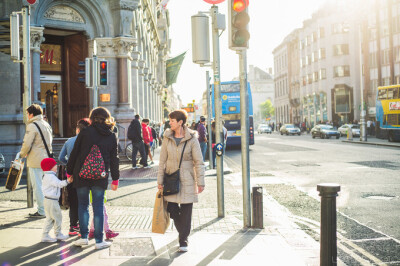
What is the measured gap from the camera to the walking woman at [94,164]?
5.35 metres

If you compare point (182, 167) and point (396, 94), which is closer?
point (182, 167)

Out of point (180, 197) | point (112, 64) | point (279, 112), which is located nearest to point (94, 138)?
point (180, 197)

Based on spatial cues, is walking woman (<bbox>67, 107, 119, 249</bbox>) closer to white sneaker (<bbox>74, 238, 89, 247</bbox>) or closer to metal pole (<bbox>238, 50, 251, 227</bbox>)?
white sneaker (<bbox>74, 238, 89, 247</bbox>)

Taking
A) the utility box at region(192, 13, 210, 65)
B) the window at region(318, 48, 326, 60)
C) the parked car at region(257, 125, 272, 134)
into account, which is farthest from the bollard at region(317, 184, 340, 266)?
the parked car at region(257, 125, 272, 134)

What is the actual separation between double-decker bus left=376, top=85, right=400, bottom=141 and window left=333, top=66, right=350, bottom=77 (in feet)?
97.1

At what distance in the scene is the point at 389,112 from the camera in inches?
1320

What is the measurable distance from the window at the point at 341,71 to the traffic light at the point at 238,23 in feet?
202

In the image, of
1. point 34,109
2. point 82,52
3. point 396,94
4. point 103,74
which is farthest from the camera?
point 396,94

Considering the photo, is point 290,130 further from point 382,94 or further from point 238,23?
point 238,23

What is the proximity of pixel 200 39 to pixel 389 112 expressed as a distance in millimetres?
29840

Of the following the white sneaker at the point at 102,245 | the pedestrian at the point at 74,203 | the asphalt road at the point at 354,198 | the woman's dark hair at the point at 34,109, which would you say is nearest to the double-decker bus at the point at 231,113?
the asphalt road at the point at 354,198

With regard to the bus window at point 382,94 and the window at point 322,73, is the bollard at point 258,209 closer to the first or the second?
the bus window at point 382,94

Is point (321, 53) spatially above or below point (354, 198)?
above

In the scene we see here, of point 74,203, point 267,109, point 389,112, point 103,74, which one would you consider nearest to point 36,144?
point 74,203
